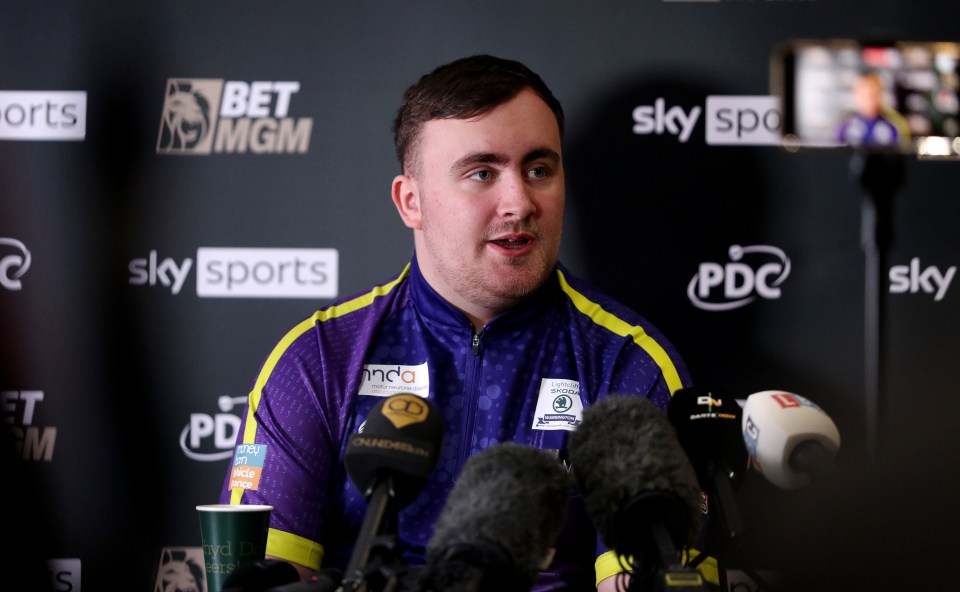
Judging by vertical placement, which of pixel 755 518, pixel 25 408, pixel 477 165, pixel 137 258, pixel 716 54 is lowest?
pixel 755 518

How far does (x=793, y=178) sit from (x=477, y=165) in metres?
0.86

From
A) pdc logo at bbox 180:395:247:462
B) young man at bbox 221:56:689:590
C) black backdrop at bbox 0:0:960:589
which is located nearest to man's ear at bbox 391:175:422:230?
young man at bbox 221:56:689:590

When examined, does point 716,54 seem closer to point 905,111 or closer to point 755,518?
point 905,111

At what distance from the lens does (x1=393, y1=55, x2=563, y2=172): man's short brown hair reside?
1831 millimetres

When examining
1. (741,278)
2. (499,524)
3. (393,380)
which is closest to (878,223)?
(499,524)

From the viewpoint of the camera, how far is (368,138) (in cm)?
233

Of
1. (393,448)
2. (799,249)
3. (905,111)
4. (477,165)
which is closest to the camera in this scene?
(393,448)

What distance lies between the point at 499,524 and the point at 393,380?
3.07 feet

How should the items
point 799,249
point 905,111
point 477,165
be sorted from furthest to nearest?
point 799,249 < point 477,165 < point 905,111

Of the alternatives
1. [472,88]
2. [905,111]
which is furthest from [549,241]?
[905,111]

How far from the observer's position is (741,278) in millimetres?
2266

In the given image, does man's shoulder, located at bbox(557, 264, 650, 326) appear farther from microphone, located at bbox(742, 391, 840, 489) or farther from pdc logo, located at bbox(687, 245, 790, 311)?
microphone, located at bbox(742, 391, 840, 489)

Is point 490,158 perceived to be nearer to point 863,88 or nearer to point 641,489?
point 863,88

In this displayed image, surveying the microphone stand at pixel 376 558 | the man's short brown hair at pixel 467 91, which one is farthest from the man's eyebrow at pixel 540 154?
the microphone stand at pixel 376 558
